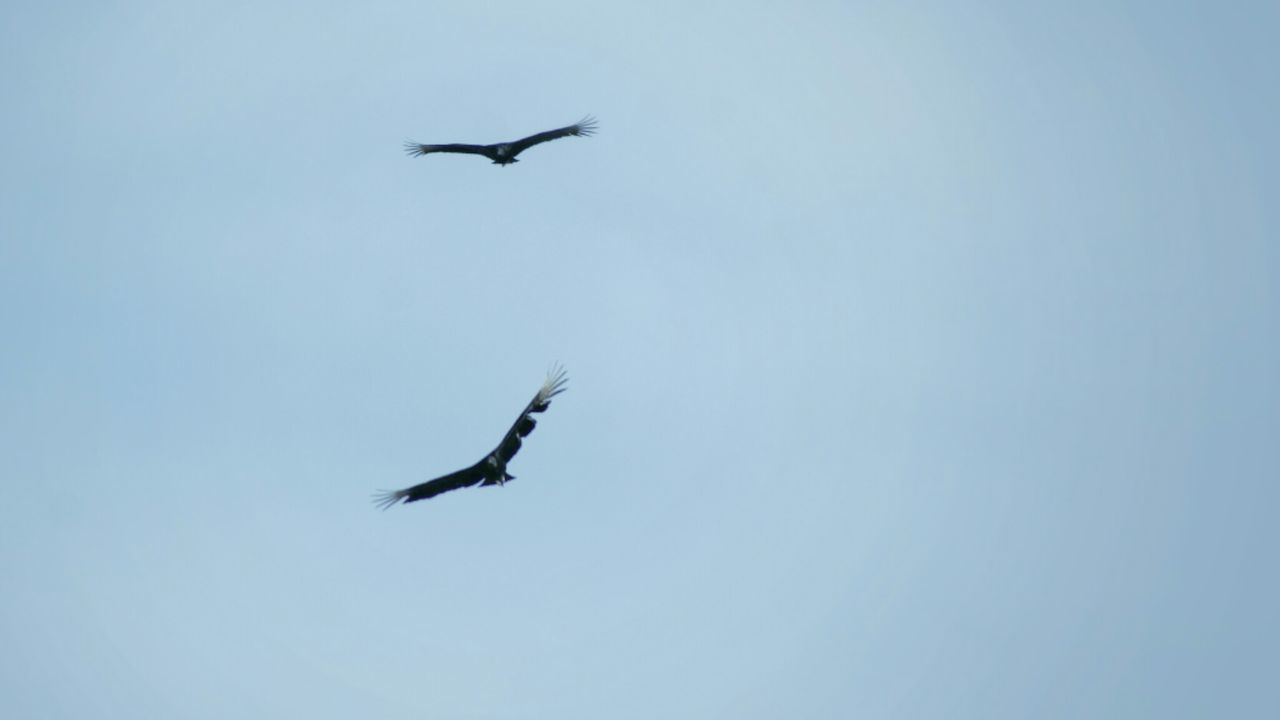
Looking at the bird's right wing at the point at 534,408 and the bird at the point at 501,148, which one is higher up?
the bird at the point at 501,148

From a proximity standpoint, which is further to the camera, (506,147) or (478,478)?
(506,147)

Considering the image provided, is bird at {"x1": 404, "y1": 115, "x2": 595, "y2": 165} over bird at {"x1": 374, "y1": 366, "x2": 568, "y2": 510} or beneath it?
over

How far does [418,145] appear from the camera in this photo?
60.5 meters

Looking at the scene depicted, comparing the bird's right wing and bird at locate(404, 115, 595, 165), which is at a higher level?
bird at locate(404, 115, 595, 165)

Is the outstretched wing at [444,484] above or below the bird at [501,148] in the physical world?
below

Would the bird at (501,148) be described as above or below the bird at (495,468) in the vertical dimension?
above

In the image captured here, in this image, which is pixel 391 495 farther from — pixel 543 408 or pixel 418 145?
pixel 418 145

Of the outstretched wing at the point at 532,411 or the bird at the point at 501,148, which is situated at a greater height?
the bird at the point at 501,148

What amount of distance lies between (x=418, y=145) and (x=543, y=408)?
1528 centimetres

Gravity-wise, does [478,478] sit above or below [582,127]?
below

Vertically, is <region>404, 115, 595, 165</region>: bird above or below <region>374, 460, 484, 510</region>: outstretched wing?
above

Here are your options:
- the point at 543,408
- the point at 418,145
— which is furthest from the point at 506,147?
the point at 543,408

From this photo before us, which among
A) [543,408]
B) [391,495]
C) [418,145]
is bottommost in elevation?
[391,495]

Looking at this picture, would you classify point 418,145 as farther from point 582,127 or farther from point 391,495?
point 391,495
